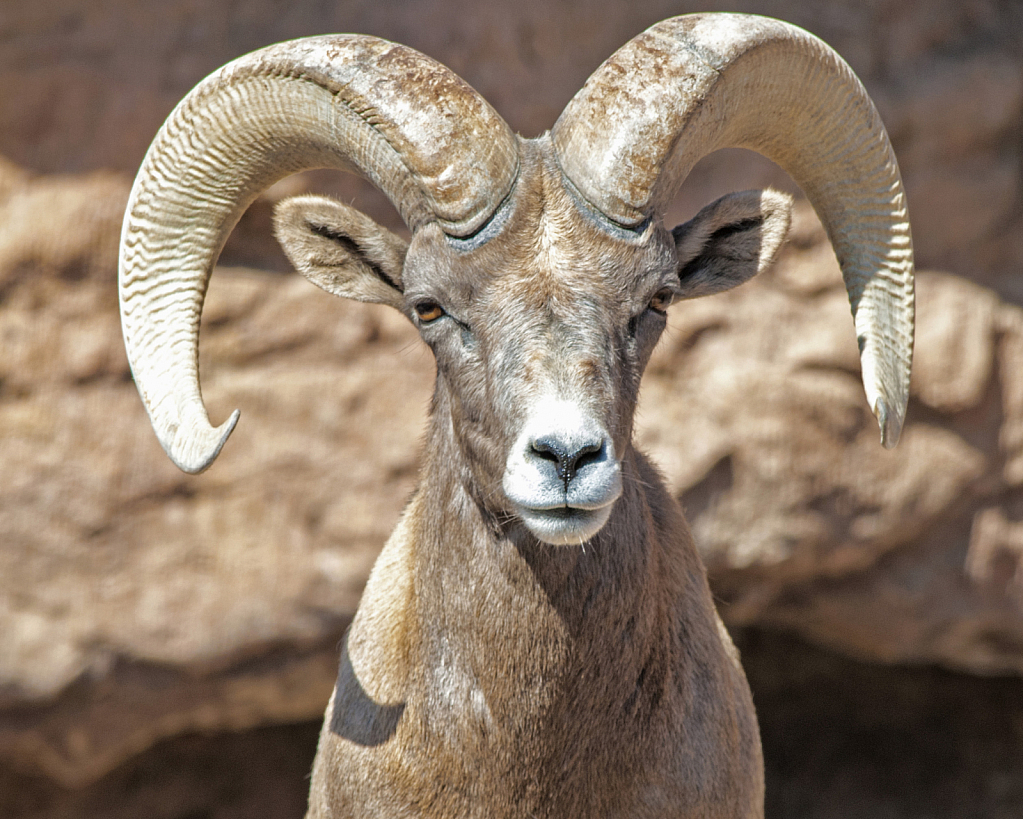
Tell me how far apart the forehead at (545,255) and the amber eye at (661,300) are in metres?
0.09

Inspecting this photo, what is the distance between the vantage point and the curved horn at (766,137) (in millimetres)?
3637

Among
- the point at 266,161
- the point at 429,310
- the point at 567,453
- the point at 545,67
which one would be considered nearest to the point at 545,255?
the point at 429,310

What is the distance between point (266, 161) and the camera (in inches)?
166

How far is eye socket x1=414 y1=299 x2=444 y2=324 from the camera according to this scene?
3.83 metres

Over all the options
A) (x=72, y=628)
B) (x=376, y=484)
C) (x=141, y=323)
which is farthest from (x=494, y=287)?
(x=72, y=628)

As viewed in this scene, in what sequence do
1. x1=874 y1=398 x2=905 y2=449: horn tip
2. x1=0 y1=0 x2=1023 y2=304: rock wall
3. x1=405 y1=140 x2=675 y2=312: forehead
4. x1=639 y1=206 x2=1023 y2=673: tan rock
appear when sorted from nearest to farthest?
x1=405 y1=140 x2=675 y2=312: forehead → x1=874 y1=398 x2=905 y2=449: horn tip → x1=0 y1=0 x2=1023 y2=304: rock wall → x1=639 y1=206 x2=1023 y2=673: tan rock

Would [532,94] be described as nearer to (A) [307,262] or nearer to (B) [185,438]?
(A) [307,262]

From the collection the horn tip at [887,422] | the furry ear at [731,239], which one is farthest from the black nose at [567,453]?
the horn tip at [887,422]

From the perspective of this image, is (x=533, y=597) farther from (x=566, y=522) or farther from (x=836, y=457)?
(x=836, y=457)

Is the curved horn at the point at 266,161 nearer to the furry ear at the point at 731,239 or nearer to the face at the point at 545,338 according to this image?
the face at the point at 545,338

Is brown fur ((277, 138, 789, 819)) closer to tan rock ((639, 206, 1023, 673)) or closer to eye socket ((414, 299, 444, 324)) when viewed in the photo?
eye socket ((414, 299, 444, 324))

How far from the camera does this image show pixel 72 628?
759 centimetres

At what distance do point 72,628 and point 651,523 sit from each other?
511cm

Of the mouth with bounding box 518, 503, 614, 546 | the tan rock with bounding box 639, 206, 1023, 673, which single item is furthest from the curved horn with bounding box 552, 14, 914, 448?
the tan rock with bounding box 639, 206, 1023, 673
